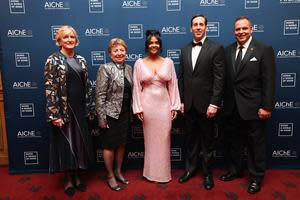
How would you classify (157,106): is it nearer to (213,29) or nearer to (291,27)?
(213,29)

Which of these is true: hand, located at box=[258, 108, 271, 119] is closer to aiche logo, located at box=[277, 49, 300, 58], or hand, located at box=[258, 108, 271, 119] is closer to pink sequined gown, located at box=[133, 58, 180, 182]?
pink sequined gown, located at box=[133, 58, 180, 182]

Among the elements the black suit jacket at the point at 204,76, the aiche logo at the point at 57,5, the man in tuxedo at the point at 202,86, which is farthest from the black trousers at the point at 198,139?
the aiche logo at the point at 57,5

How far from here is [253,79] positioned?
2.72m

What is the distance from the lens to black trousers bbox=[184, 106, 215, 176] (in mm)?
2945

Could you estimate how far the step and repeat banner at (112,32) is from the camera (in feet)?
10.4

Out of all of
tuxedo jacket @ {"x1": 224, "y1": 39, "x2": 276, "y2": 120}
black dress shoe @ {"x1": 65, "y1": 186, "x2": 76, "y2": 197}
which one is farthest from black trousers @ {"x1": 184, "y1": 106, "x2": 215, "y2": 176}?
black dress shoe @ {"x1": 65, "y1": 186, "x2": 76, "y2": 197}

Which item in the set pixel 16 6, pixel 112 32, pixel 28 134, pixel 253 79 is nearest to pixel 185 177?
pixel 253 79

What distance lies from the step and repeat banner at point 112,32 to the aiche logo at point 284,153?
42cm

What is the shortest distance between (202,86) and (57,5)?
5.67 ft

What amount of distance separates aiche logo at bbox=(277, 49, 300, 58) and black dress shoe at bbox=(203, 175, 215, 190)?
4.98 ft

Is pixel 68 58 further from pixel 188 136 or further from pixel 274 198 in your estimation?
pixel 274 198

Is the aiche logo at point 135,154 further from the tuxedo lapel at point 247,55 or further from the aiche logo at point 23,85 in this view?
the tuxedo lapel at point 247,55

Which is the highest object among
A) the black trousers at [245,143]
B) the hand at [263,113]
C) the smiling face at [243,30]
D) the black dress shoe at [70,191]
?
the smiling face at [243,30]

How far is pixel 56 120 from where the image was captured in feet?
8.78
